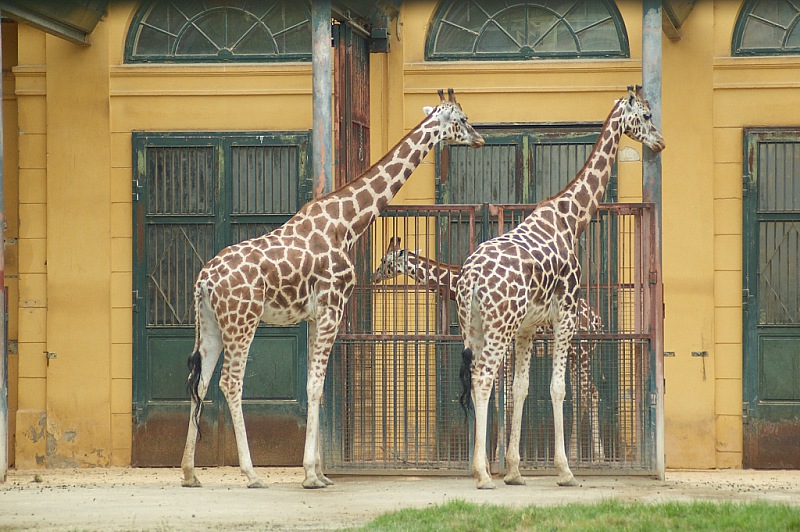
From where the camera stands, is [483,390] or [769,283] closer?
[483,390]

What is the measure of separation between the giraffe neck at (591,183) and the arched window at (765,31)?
2.29 m

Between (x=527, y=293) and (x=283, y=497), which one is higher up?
(x=527, y=293)

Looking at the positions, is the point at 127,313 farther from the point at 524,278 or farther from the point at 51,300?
the point at 524,278

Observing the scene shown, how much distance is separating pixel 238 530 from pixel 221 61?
227 inches

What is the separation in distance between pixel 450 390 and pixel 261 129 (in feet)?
10.8

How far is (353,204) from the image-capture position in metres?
10.1

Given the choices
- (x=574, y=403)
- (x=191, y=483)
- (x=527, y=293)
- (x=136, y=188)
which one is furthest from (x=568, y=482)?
(x=136, y=188)

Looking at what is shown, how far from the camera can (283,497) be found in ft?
30.4

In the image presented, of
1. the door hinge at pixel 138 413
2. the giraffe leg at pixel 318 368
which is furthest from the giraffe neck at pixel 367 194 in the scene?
the door hinge at pixel 138 413

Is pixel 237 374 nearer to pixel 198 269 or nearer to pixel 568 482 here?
pixel 568 482

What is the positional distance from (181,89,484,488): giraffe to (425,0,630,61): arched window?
2.53m

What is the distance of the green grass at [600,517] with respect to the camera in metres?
7.71

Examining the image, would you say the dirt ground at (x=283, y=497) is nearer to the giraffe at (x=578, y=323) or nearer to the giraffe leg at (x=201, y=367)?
the giraffe leg at (x=201, y=367)

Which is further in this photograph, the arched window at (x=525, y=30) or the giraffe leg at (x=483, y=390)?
the arched window at (x=525, y=30)
